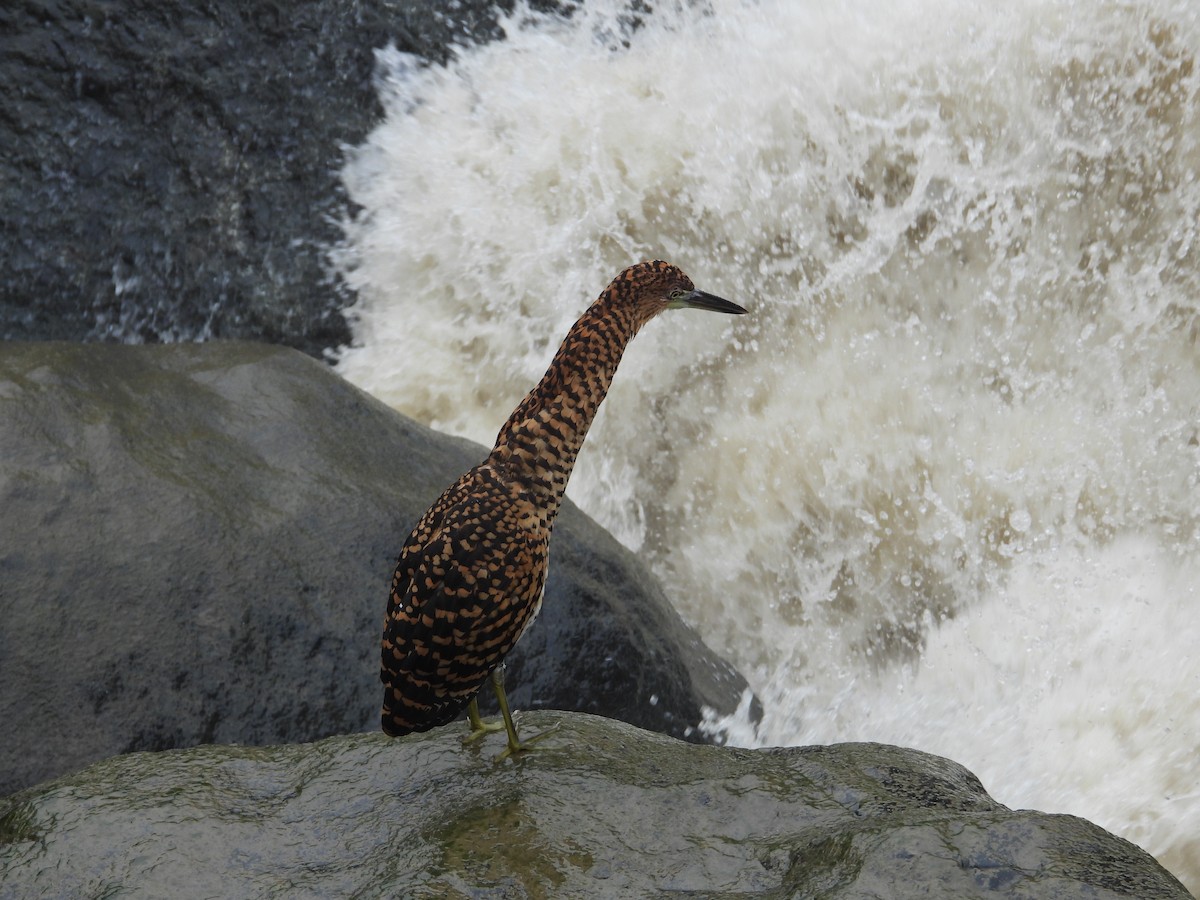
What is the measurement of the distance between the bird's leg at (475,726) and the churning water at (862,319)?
1.87 m

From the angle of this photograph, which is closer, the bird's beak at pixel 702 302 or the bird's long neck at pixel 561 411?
the bird's long neck at pixel 561 411

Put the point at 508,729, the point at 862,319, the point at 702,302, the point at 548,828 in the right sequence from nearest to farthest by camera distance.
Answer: the point at 548,828
the point at 508,729
the point at 702,302
the point at 862,319

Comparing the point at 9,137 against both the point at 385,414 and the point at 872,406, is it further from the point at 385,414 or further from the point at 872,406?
the point at 872,406

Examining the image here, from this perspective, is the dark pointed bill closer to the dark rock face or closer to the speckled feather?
the speckled feather

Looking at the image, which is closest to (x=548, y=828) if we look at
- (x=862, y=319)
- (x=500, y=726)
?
(x=500, y=726)

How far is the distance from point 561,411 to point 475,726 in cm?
80

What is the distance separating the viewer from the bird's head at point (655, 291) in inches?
119

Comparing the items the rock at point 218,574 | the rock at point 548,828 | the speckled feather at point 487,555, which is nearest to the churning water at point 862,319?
the rock at point 218,574

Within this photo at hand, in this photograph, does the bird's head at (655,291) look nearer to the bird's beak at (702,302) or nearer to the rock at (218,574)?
the bird's beak at (702,302)

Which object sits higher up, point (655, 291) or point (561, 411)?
point (655, 291)

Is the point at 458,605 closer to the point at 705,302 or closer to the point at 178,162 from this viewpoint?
the point at 705,302

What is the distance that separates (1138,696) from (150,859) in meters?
3.66

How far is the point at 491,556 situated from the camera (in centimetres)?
273

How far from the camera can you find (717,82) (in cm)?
664
